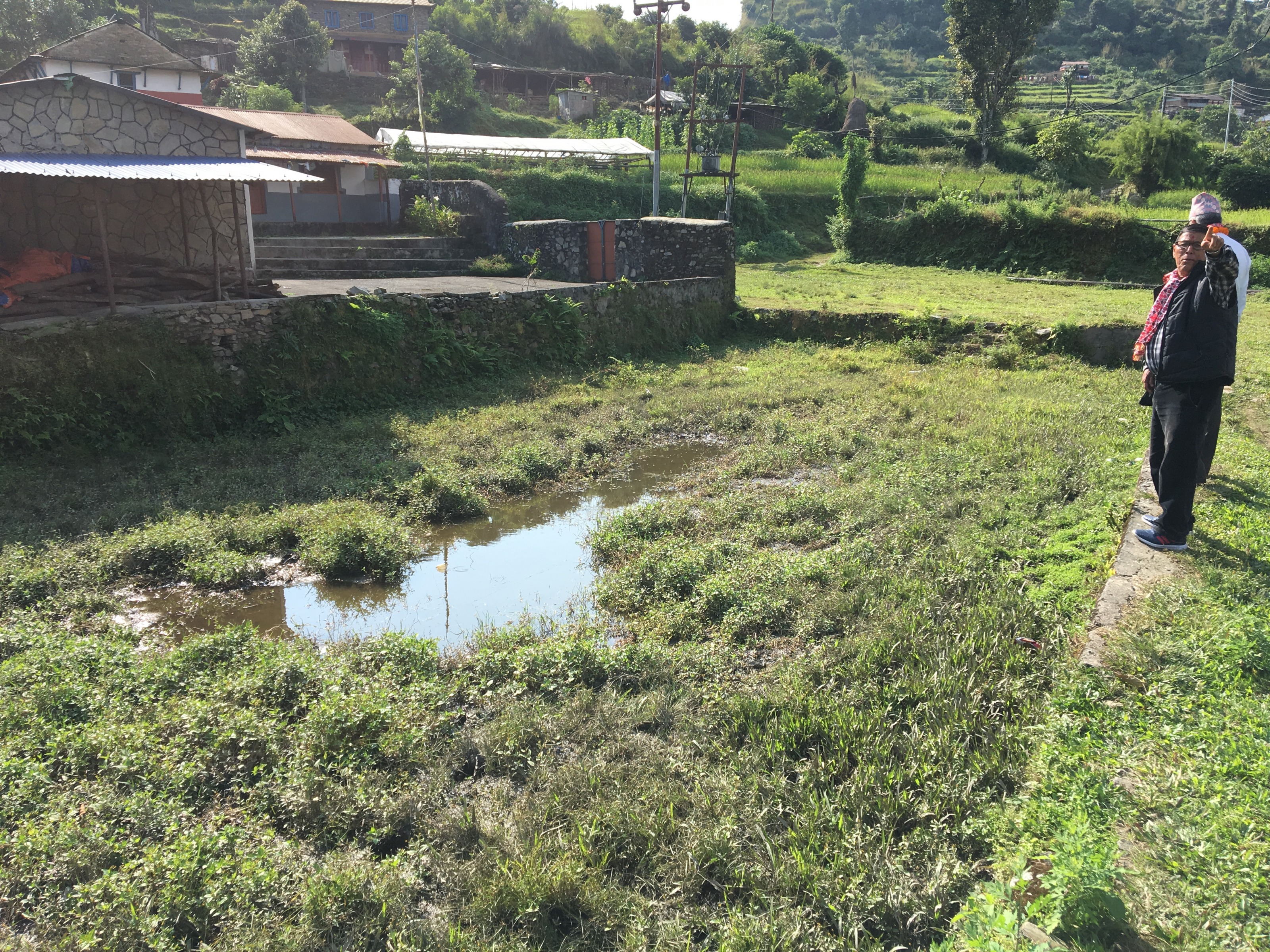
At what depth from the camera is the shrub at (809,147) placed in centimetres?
3866

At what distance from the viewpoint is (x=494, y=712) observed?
14.6 feet

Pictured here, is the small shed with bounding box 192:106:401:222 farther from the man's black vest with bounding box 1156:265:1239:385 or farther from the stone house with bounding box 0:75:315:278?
the man's black vest with bounding box 1156:265:1239:385

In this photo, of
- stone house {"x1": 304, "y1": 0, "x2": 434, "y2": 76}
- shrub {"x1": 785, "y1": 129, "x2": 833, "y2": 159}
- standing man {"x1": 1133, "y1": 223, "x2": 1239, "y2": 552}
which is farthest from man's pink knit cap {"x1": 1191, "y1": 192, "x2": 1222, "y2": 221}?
stone house {"x1": 304, "y1": 0, "x2": 434, "y2": 76}

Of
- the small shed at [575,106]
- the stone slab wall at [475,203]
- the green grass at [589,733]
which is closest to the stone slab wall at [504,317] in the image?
the green grass at [589,733]

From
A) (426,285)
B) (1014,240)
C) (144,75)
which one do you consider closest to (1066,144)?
(1014,240)

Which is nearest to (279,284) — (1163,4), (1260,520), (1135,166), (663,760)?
(663,760)

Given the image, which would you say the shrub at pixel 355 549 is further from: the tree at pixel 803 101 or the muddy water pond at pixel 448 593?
the tree at pixel 803 101

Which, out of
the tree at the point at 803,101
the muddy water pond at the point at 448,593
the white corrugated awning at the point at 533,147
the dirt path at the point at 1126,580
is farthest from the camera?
the tree at the point at 803,101

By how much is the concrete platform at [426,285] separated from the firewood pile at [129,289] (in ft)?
2.72

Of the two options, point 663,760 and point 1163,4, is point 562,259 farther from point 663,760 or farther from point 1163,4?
point 1163,4

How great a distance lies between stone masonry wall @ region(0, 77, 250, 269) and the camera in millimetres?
10320

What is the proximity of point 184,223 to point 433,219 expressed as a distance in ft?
29.3

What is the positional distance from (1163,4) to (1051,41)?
22.9 metres

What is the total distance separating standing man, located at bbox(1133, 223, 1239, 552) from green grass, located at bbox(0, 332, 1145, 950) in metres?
0.60
